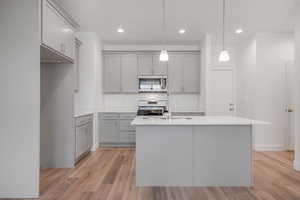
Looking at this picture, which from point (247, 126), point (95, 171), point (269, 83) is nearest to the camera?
point (247, 126)

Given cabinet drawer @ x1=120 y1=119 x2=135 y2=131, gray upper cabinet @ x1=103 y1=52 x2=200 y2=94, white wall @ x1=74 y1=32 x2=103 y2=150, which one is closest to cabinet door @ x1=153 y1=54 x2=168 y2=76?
gray upper cabinet @ x1=103 y1=52 x2=200 y2=94

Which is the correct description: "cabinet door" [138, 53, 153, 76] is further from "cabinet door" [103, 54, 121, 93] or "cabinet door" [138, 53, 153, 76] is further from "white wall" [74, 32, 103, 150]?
"white wall" [74, 32, 103, 150]

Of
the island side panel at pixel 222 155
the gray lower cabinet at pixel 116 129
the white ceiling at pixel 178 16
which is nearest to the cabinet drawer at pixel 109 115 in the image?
the gray lower cabinet at pixel 116 129

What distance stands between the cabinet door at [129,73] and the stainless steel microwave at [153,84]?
0.72 ft

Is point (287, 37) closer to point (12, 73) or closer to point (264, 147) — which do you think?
point (264, 147)

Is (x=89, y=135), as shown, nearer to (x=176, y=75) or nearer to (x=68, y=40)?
(x=68, y=40)

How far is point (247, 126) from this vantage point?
3.21 metres

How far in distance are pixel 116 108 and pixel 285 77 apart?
4.21m

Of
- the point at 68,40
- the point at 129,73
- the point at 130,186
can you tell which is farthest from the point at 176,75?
the point at 130,186

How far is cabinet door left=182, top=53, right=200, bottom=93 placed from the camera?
624 cm

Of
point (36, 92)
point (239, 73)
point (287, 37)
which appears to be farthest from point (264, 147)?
point (36, 92)

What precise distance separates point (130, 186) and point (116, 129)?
2.81 metres

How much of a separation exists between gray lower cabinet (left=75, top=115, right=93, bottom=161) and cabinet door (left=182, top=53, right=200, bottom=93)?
2587 mm

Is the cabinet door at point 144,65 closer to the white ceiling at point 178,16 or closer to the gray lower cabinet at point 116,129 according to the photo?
the white ceiling at point 178,16
